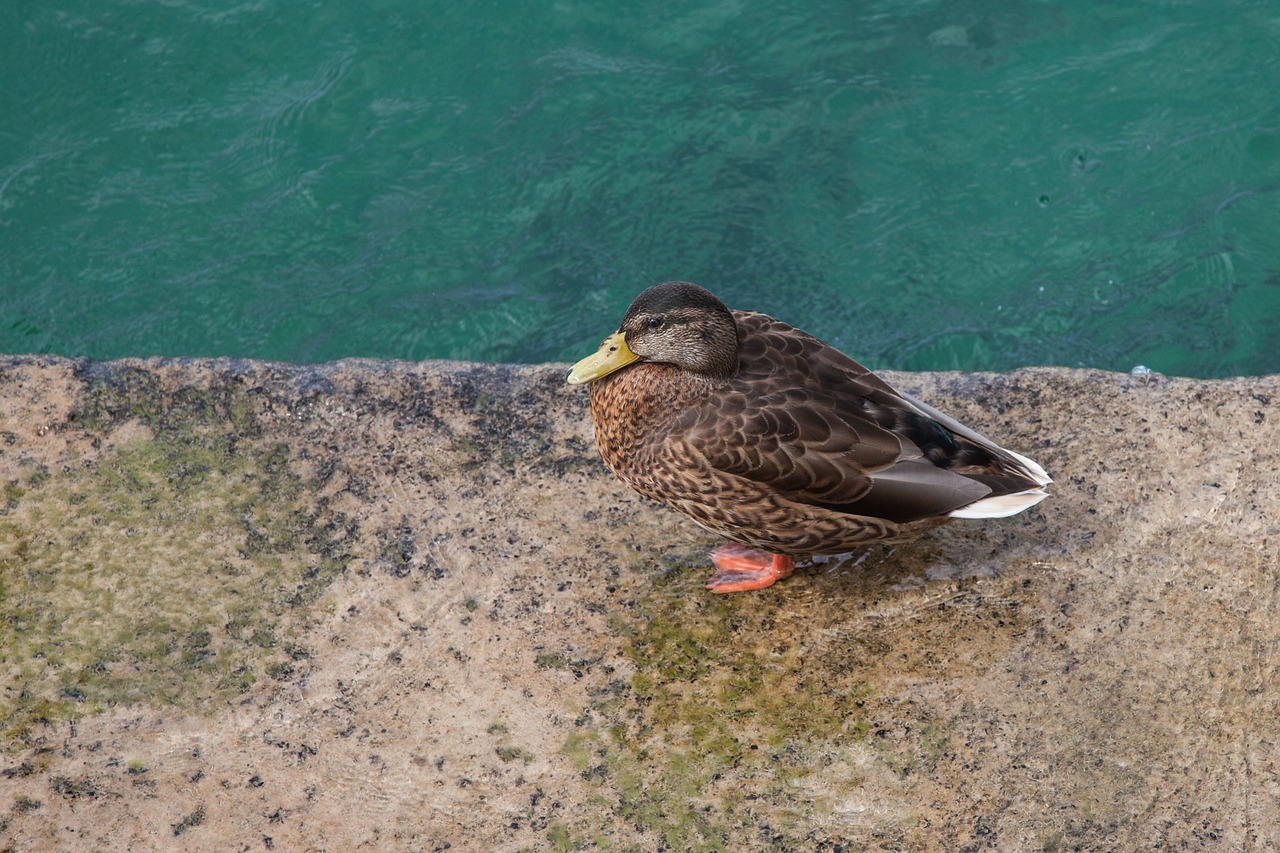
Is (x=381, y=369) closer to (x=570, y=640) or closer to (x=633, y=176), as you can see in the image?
(x=570, y=640)

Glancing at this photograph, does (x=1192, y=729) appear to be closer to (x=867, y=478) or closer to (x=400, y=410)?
(x=867, y=478)

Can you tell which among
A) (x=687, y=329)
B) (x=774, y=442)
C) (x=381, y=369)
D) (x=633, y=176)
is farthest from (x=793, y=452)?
(x=633, y=176)

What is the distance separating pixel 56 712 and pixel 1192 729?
3.37 m

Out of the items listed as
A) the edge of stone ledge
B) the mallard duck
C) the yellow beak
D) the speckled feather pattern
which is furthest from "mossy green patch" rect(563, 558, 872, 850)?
the edge of stone ledge

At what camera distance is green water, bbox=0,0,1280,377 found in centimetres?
650

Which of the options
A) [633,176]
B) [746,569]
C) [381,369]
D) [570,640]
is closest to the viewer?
[570,640]

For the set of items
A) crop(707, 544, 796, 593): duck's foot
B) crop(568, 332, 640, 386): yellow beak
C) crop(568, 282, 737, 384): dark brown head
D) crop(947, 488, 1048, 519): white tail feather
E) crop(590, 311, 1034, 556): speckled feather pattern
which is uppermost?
crop(568, 282, 737, 384): dark brown head

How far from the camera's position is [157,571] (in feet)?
12.8

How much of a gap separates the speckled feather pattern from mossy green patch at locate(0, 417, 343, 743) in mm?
1198

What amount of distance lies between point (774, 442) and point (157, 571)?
2099mm

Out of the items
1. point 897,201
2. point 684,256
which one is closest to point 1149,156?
point 897,201

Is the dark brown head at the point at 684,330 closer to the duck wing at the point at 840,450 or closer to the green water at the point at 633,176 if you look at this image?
the duck wing at the point at 840,450

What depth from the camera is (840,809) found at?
329 centimetres

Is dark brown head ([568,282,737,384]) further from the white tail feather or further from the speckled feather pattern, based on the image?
the white tail feather
